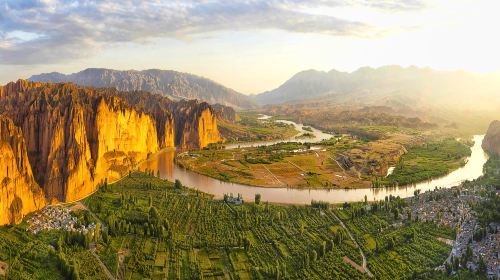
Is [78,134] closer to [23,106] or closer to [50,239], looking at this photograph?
[23,106]

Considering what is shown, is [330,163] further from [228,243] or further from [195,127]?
[228,243]

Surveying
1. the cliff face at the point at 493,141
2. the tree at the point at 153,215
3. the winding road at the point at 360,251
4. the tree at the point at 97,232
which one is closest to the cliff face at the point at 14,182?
the tree at the point at 97,232

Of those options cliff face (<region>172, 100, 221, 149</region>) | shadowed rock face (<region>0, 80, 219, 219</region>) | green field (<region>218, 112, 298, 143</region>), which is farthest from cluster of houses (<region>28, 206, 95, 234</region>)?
green field (<region>218, 112, 298, 143</region>)

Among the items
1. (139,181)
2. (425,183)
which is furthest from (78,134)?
(425,183)

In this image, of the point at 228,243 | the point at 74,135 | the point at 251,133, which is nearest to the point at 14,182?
the point at 74,135

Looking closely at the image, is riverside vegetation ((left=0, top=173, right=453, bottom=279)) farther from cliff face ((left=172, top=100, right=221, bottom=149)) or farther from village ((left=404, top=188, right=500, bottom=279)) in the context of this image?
cliff face ((left=172, top=100, right=221, bottom=149))
